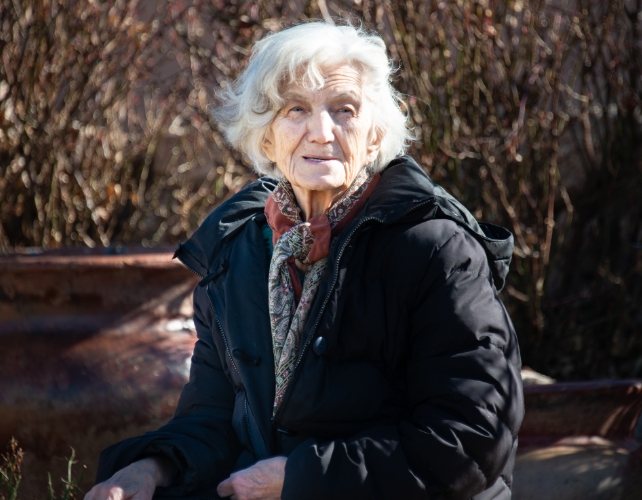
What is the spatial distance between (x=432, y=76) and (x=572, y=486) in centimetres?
206

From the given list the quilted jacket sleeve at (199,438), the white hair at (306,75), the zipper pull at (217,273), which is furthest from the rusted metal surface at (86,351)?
the white hair at (306,75)

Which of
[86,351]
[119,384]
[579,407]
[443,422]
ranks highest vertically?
[443,422]

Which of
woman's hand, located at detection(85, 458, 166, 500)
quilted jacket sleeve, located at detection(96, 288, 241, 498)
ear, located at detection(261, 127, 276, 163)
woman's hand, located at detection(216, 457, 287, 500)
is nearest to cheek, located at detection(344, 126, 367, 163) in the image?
ear, located at detection(261, 127, 276, 163)

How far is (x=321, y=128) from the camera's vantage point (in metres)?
2.10

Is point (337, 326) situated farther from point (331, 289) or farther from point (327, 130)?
point (327, 130)

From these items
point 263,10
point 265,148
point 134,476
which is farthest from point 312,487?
point 263,10

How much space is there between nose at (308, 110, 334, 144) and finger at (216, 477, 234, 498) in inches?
34.7

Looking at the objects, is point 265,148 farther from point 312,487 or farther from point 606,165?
point 606,165

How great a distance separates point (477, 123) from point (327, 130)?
1.98 meters

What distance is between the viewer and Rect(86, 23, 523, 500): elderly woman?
1.81 m

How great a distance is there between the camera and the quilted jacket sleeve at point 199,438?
2.06m

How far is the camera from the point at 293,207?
7.20 feet

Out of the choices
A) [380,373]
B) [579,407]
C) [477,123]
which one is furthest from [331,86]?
[477,123]

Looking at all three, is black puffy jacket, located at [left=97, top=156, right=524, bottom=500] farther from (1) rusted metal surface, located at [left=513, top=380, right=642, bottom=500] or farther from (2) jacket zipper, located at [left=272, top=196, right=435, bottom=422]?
(1) rusted metal surface, located at [left=513, top=380, right=642, bottom=500]
